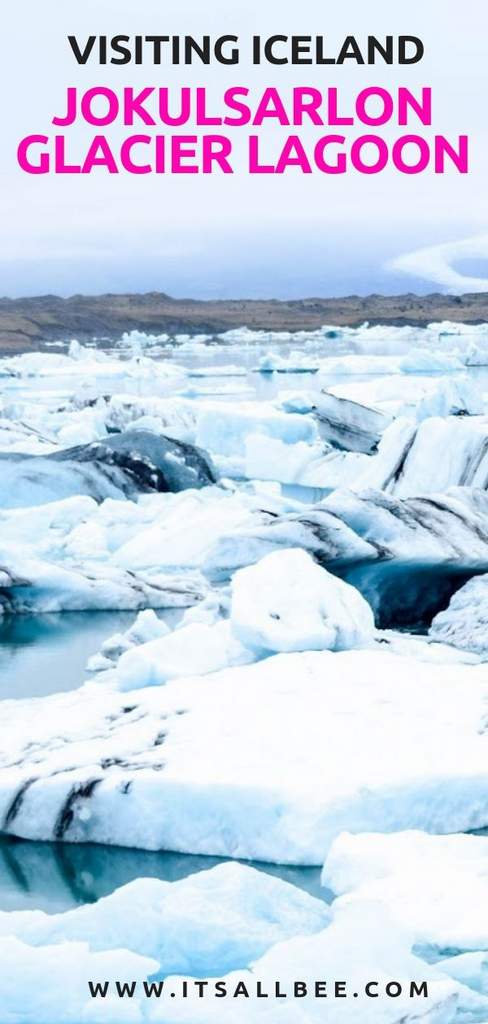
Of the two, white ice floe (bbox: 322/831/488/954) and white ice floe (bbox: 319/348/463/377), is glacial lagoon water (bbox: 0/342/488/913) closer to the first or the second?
white ice floe (bbox: 322/831/488/954)

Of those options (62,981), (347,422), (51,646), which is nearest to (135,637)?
(51,646)

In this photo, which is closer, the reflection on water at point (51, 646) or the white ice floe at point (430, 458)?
the reflection on water at point (51, 646)

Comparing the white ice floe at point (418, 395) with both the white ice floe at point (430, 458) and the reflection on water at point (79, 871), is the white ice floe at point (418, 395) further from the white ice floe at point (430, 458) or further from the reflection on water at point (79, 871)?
the reflection on water at point (79, 871)

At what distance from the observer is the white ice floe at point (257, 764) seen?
3.91 m

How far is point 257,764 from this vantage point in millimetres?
4094

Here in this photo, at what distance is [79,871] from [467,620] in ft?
9.34

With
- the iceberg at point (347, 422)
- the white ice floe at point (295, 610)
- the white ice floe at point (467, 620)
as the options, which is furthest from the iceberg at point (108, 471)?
the white ice floe at point (295, 610)

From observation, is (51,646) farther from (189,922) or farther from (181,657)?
(189,922)

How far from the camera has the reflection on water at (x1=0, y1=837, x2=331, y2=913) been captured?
369cm

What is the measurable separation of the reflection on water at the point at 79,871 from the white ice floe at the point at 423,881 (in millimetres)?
106

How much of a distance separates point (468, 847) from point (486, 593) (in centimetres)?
288

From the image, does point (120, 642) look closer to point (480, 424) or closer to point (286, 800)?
point (286, 800)

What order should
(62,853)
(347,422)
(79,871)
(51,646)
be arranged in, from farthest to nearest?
(347,422) → (51,646) → (62,853) → (79,871)

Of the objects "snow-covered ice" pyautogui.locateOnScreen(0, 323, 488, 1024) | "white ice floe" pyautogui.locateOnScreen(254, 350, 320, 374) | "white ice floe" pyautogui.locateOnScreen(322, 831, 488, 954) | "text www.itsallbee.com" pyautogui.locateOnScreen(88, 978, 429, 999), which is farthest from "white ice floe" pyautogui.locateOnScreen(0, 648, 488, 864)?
"white ice floe" pyautogui.locateOnScreen(254, 350, 320, 374)
